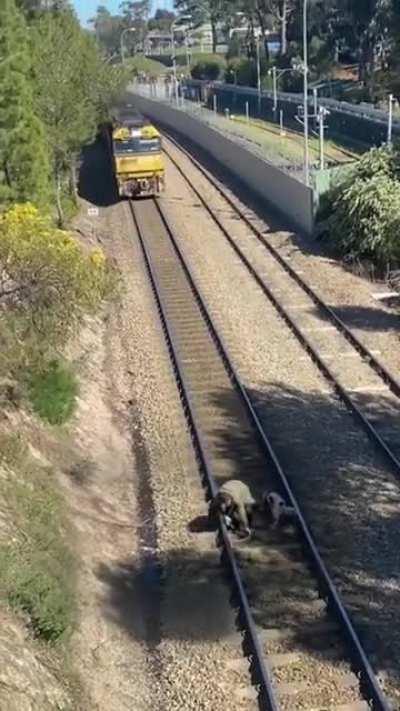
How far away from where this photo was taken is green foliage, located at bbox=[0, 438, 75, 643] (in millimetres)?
10938

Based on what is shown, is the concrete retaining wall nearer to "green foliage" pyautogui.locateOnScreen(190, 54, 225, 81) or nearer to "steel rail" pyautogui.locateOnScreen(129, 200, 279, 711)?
"steel rail" pyautogui.locateOnScreen(129, 200, 279, 711)

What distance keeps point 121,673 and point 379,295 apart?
16.0m

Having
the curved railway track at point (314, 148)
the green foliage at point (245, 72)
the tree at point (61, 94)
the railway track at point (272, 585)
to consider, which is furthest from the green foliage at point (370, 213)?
the green foliage at point (245, 72)

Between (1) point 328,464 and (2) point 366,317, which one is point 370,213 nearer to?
(2) point 366,317

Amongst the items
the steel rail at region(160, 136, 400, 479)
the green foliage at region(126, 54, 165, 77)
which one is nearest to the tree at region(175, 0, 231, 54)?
the green foliage at region(126, 54, 165, 77)

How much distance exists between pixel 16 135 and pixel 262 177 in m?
17.6

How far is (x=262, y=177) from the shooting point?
40.1 metres

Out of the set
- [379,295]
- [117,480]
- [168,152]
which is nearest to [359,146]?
[168,152]

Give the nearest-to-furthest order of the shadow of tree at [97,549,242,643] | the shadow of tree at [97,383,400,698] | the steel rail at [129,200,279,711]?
the steel rail at [129,200,279,711] → the shadow of tree at [97,383,400,698] → the shadow of tree at [97,549,242,643]

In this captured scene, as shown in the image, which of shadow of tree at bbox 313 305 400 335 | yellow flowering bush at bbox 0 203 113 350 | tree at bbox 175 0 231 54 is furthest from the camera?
tree at bbox 175 0 231 54

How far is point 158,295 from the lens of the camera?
84.6ft

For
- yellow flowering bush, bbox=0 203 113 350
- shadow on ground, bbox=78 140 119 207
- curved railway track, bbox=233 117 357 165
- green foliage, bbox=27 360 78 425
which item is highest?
yellow flowering bush, bbox=0 203 113 350

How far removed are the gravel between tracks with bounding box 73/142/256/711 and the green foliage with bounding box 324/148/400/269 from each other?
336 inches

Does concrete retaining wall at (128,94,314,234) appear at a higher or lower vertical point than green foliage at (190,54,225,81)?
higher
